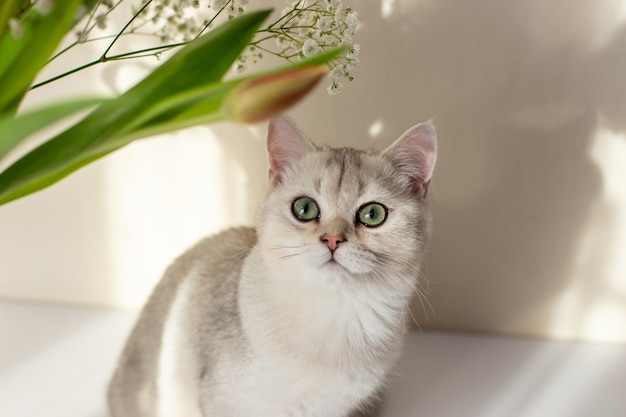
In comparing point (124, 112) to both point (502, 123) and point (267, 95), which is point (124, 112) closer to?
point (267, 95)

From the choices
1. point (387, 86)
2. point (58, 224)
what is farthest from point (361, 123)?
point (58, 224)

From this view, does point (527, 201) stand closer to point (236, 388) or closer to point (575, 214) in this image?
point (575, 214)

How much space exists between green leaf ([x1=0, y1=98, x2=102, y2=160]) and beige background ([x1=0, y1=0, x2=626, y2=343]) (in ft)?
2.75

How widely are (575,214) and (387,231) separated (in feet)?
1.97

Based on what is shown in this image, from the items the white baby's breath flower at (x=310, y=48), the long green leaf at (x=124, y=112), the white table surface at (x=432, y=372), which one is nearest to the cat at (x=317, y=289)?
the white baby's breath flower at (x=310, y=48)

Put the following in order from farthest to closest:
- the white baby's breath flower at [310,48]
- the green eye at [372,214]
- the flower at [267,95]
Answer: the green eye at [372,214] → the white baby's breath flower at [310,48] → the flower at [267,95]

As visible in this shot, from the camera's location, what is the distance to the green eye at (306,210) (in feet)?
3.19

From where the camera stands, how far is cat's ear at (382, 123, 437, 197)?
967mm

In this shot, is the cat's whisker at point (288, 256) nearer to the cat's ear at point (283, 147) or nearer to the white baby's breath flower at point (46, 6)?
the cat's ear at point (283, 147)

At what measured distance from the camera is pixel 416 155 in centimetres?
99

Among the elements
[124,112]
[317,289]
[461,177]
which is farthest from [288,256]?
[461,177]

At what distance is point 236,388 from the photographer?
3.26 feet

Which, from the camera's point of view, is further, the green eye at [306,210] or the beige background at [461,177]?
the beige background at [461,177]

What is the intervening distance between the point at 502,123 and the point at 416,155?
0.39m
